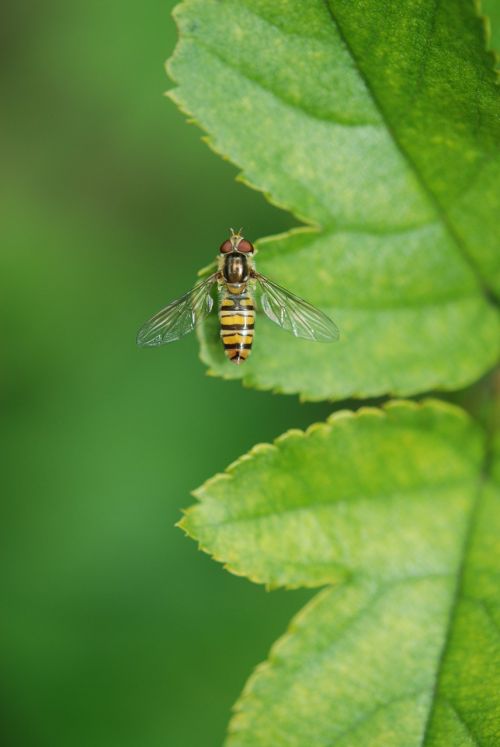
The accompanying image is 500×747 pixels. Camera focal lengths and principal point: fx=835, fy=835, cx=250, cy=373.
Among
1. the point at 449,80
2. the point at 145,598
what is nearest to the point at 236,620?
the point at 145,598

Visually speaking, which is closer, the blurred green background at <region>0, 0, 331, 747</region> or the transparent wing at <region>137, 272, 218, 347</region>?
the transparent wing at <region>137, 272, 218, 347</region>

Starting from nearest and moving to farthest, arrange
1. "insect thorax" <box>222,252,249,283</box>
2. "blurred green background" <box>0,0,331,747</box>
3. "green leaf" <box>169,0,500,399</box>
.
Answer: "green leaf" <box>169,0,500,399</box>, "insect thorax" <box>222,252,249,283</box>, "blurred green background" <box>0,0,331,747</box>

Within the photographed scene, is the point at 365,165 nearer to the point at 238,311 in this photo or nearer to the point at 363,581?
the point at 238,311

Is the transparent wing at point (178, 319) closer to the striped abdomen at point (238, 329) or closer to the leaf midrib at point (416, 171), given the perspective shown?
the striped abdomen at point (238, 329)

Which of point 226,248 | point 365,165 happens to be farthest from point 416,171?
point 226,248

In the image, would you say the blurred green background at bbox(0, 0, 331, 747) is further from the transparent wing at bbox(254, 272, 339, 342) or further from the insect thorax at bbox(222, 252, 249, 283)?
the transparent wing at bbox(254, 272, 339, 342)

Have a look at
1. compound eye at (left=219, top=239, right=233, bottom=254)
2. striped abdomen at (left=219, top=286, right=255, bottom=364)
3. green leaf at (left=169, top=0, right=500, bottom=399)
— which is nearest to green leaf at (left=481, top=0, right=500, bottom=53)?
green leaf at (left=169, top=0, right=500, bottom=399)

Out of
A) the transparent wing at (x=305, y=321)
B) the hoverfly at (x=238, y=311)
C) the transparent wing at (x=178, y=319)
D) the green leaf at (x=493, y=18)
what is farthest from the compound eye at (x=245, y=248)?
the green leaf at (x=493, y=18)

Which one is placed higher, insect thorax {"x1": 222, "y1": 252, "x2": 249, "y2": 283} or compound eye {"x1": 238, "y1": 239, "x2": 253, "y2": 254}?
compound eye {"x1": 238, "y1": 239, "x2": 253, "y2": 254}
